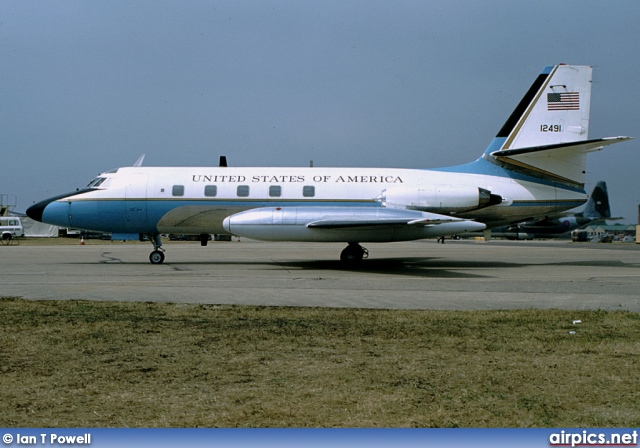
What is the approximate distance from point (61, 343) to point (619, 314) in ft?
28.1

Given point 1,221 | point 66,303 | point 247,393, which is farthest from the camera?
point 1,221

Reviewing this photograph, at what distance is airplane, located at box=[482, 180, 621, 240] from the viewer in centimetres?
7356

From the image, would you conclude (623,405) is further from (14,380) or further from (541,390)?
(14,380)

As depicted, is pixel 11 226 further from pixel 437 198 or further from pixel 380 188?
pixel 437 198

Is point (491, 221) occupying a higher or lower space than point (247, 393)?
higher

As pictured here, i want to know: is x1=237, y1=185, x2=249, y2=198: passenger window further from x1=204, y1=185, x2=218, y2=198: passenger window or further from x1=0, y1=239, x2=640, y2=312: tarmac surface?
x1=0, y1=239, x2=640, y2=312: tarmac surface

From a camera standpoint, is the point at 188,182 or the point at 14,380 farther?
the point at 188,182

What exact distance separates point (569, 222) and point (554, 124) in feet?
202

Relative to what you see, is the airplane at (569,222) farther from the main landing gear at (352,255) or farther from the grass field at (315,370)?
the grass field at (315,370)

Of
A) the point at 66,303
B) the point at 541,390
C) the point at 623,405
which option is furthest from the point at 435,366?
the point at 66,303

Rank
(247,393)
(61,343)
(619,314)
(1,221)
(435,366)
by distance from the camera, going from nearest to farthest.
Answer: (247,393), (435,366), (61,343), (619,314), (1,221)

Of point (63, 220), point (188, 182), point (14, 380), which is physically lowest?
point (14, 380)

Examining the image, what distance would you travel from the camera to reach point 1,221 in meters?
61.8

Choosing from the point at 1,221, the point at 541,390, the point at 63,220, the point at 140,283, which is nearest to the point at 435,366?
the point at 541,390
